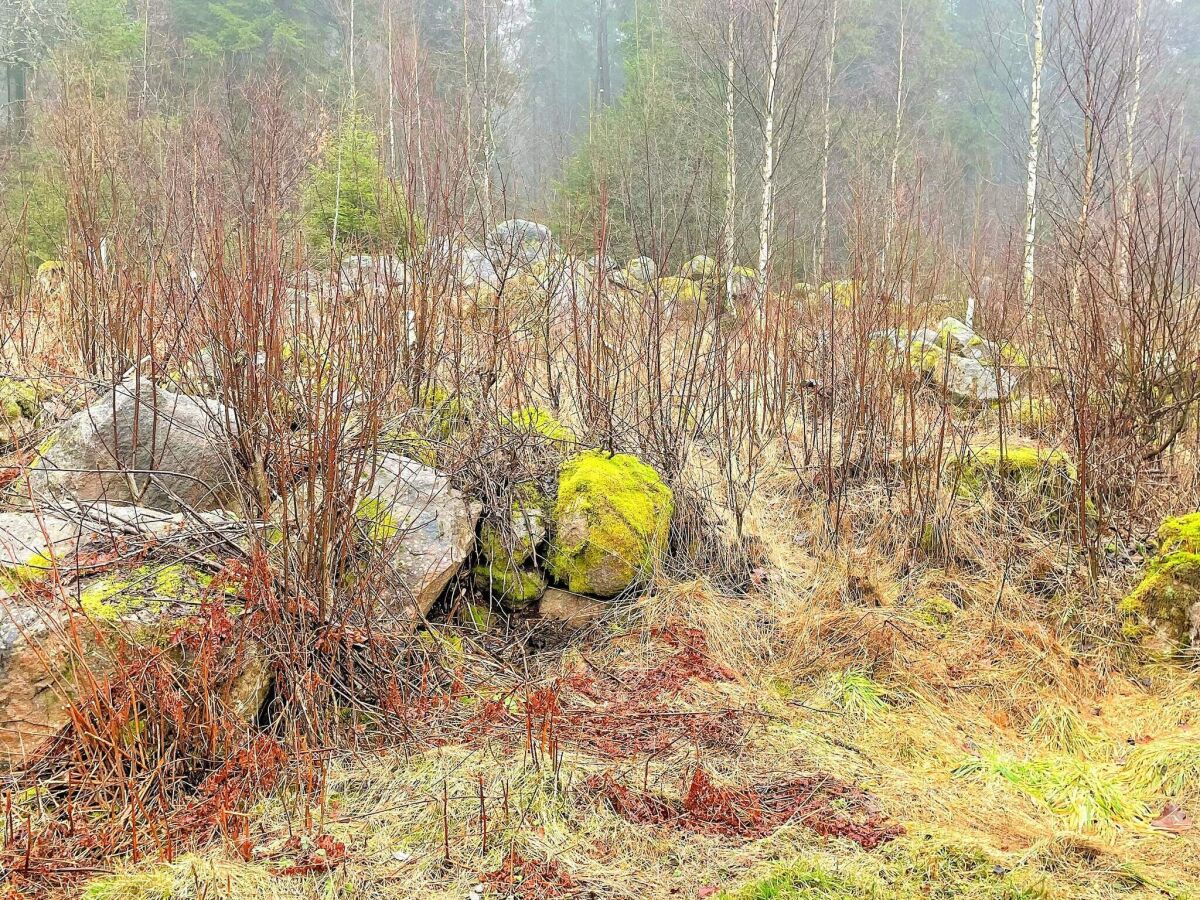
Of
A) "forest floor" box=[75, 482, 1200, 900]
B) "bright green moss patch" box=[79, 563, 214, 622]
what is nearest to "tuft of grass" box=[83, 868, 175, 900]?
"forest floor" box=[75, 482, 1200, 900]

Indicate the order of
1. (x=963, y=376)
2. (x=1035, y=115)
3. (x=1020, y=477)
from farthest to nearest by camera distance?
(x=1035, y=115), (x=963, y=376), (x=1020, y=477)

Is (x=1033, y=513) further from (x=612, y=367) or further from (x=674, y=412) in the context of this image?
(x=612, y=367)

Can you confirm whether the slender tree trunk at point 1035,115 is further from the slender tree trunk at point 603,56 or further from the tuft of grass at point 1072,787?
the slender tree trunk at point 603,56

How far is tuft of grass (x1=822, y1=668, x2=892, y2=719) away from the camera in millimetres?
3703

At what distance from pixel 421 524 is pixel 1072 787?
293cm

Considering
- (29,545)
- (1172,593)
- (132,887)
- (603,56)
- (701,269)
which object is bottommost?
(132,887)

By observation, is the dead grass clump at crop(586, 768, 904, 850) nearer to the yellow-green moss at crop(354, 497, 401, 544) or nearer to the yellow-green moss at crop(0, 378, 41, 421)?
the yellow-green moss at crop(354, 497, 401, 544)

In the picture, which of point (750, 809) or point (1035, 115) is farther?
point (1035, 115)

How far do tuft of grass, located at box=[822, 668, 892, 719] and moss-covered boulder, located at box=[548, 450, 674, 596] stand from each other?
3.87ft

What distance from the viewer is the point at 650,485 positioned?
4.92m

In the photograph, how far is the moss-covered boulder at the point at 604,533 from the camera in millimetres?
4543

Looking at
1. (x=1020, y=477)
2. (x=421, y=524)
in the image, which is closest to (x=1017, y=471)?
(x=1020, y=477)

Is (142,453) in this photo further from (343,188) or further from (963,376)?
(343,188)

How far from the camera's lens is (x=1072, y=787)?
10.2 ft
